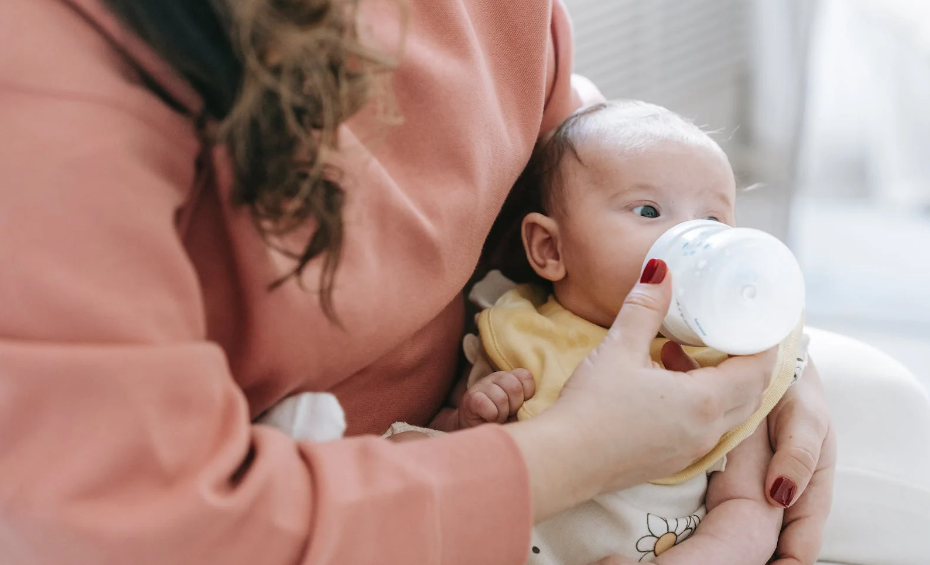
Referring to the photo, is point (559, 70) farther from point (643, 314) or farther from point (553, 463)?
point (553, 463)

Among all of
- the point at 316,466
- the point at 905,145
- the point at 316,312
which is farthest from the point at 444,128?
the point at 905,145

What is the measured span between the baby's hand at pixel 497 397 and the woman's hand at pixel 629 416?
12 centimetres

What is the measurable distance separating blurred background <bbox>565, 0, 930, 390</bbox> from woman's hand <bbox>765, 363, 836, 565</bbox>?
1.05 meters

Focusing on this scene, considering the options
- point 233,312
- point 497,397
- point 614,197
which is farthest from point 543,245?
point 233,312

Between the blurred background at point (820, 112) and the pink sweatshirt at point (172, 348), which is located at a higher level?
the pink sweatshirt at point (172, 348)

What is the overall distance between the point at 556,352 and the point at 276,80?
475 millimetres

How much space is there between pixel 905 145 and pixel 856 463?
1.62 metres

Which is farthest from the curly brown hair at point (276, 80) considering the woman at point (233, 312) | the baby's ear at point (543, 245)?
the baby's ear at point (543, 245)

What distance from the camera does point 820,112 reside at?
2.39 meters

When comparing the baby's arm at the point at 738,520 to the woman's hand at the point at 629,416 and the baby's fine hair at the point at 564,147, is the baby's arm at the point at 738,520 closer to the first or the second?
the woman's hand at the point at 629,416

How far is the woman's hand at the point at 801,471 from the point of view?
0.82 m

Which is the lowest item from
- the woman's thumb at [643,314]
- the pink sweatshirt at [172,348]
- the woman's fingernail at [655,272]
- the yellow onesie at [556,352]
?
the yellow onesie at [556,352]

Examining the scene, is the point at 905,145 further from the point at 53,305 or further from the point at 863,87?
the point at 53,305

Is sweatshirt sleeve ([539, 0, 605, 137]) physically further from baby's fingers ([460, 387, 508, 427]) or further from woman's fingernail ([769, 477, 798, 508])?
woman's fingernail ([769, 477, 798, 508])
